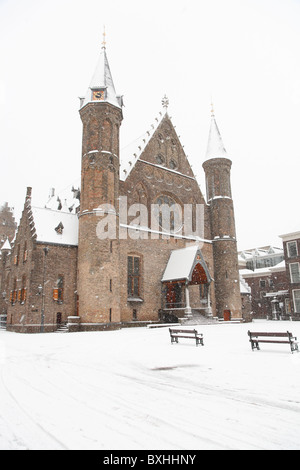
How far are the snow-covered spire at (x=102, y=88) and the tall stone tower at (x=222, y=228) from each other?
12.2 meters

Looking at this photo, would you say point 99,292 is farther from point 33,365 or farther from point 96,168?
point 33,365

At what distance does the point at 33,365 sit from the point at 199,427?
638 centimetres

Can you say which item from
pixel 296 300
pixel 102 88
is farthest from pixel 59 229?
pixel 296 300

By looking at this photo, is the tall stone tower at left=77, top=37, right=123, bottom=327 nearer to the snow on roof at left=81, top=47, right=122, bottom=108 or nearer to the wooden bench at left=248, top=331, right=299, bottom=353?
the snow on roof at left=81, top=47, right=122, bottom=108

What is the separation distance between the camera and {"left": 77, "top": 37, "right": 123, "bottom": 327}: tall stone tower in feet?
80.1

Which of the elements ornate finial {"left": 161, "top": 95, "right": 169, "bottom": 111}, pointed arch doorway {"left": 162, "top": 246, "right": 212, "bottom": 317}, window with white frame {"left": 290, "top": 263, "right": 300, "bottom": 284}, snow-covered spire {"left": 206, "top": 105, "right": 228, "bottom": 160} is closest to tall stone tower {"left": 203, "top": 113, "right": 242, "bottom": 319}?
snow-covered spire {"left": 206, "top": 105, "right": 228, "bottom": 160}

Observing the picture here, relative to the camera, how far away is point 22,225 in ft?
98.3

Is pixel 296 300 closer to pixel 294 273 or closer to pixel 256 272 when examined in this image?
pixel 294 273

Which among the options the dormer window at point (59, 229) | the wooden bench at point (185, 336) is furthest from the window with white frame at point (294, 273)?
the wooden bench at point (185, 336)

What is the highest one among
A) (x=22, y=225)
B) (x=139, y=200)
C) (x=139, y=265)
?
(x=139, y=200)

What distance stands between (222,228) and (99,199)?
14.1 m

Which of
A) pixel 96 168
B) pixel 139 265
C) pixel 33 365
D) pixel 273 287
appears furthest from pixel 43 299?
pixel 273 287

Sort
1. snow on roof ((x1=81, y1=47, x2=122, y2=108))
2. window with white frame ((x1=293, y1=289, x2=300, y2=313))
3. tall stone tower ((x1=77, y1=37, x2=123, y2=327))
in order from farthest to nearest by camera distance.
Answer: window with white frame ((x1=293, y1=289, x2=300, y2=313))
snow on roof ((x1=81, y1=47, x2=122, y2=108))
tall stone tower ((x1=77, y1=37, x2=123, y2=327))

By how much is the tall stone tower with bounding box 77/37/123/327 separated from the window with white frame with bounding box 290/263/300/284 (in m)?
26.4
